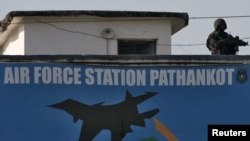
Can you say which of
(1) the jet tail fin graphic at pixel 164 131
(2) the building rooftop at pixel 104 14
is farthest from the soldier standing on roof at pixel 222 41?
(2) the building rooftop at pixel 104 14

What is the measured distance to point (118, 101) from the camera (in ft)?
47.8

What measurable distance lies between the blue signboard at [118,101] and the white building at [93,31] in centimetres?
619

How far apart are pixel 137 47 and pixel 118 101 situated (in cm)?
671

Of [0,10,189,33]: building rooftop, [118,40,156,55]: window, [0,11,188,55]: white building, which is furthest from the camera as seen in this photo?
[118,40,156,55]: window

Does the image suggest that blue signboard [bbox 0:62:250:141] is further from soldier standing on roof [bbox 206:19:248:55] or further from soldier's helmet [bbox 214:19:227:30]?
soldier's helmet [bbox 214:19:227:30]

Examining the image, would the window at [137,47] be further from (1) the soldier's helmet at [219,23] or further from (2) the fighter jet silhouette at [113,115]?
(2) the fighter jet silhouette at [113,115]

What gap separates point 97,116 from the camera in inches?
575

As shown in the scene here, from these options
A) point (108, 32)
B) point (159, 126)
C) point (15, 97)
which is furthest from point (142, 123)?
point (108, 32)

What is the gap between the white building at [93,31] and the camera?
20781mm

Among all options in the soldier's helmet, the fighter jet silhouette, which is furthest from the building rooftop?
the fighter jet silhouette

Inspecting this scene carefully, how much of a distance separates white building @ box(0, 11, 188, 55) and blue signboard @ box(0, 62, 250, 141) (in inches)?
244

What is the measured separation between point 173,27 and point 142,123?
7.54 metres

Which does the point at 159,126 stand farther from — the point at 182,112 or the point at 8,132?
the point at 8,132

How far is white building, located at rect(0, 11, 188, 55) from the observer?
20781 millimetres
